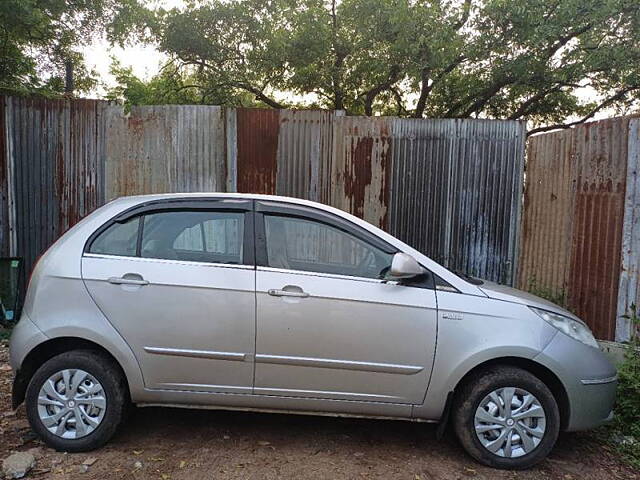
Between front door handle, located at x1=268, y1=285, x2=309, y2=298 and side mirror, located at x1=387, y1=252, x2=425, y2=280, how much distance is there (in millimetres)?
588

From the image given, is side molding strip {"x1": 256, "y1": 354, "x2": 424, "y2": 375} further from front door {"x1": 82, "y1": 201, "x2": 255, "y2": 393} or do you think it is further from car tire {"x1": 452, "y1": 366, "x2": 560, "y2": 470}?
car tire {"x1": 452, "y1": 366, "x2": 560, "y2": 470}

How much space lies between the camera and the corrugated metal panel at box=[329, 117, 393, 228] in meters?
5.82

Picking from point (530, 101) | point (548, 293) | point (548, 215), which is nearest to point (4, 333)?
point (548, 293)

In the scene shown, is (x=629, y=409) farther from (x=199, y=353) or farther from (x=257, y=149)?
(x=257, y=149)

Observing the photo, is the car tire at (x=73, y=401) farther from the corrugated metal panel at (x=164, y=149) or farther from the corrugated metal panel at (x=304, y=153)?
the corrugated metal panel at (x=304, y=153)

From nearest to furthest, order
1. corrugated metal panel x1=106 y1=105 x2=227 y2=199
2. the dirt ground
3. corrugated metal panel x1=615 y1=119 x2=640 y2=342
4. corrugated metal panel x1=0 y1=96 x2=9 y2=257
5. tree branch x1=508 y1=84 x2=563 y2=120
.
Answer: the dirt ground
corrugated metal panel x1=615 y1=119 x2=640 y2=342
corrugated metal panel x1=0 y1=96 x2=9 y2=257
corrugated metal panel x1=106 y1=105 x2=227 y2=199
tree branch x1=508 y1=84 x2=563 y2=120

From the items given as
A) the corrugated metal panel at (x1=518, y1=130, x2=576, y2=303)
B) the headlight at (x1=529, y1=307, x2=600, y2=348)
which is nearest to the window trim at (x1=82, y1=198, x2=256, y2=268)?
the headlight at (x1=529, y1=307, x2=600, y2=348)

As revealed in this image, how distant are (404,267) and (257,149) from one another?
341cm

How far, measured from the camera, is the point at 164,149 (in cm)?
580

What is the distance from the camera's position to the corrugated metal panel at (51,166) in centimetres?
569

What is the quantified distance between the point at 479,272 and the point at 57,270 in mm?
4628

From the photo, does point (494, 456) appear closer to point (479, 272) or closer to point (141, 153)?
point (479, 272)

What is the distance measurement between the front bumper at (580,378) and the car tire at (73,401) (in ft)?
9.18

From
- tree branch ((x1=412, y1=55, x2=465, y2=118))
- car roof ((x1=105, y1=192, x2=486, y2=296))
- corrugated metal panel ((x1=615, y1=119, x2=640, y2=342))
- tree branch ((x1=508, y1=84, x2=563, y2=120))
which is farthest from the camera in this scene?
Result: tree branch ((x1=508, y1=84, x2=563, y2=120))
